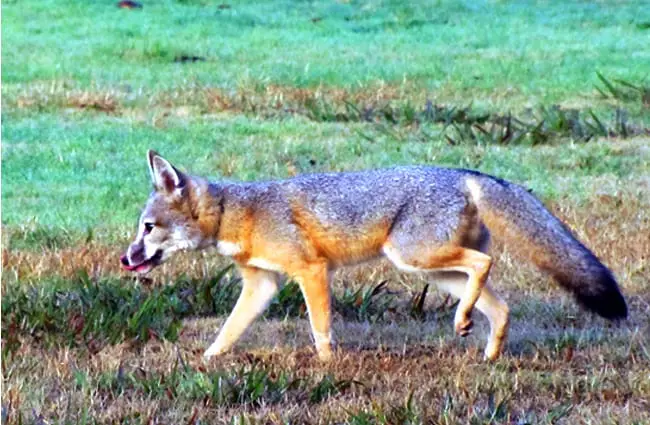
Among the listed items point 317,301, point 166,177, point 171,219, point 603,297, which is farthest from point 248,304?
point 603,297

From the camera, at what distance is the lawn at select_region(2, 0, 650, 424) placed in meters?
5.84

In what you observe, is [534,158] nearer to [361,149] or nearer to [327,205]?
[361,149]

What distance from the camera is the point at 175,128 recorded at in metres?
13.0

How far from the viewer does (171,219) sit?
6.67 metres

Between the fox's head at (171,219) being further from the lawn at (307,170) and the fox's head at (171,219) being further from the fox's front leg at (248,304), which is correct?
the lawn at (307,170)

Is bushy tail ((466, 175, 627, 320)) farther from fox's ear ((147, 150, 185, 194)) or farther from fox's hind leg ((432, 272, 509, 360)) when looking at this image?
fox's ear ((147, 150, 185, 194))

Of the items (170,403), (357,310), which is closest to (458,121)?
(357,310)

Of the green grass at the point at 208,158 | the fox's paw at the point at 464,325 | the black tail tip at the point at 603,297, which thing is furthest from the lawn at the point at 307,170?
the black tail tip at the point at 603,297

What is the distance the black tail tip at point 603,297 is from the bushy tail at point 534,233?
0.02m

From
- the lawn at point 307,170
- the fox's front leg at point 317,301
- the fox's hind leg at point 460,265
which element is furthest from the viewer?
the fox's front leg at point 317,301

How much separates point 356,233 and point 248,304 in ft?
2.02

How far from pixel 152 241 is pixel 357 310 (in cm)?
132

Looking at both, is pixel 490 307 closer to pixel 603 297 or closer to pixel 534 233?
pixel 534 233

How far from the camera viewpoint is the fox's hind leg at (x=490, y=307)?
6543mm
